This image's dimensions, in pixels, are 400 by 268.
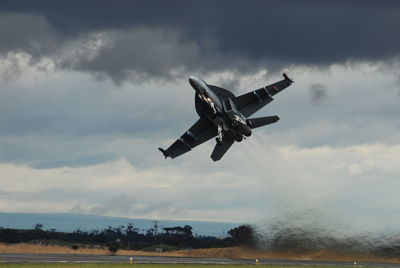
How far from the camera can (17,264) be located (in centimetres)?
7812

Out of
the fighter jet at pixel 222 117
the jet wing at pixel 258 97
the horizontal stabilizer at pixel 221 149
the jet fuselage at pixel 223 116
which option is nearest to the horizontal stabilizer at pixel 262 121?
the fighter jet at pixel 222 117

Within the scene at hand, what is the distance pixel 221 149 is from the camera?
3770 inches

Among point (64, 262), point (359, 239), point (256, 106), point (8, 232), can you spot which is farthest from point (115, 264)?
point (8, 232)

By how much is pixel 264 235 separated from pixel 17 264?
35.7 meters

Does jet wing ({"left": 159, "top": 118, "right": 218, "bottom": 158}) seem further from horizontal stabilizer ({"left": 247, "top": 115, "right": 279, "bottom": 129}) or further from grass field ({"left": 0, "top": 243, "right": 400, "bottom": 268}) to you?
grass field ({"left": 0, "top": 243, "right": 400, "bottom": 268})

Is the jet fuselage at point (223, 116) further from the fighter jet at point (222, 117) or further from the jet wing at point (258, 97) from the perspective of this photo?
the jet wing at point (258, 97)

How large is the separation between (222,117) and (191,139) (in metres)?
10.3

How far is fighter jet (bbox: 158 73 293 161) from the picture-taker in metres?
87.0

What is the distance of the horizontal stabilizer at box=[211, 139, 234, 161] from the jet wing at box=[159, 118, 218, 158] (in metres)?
2.40

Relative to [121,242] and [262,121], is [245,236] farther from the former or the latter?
[121,242]

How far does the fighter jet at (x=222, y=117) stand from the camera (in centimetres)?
8696

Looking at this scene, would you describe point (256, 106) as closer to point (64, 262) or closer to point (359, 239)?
point (359, 239)

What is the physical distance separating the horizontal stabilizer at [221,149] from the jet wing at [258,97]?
14.5 feet

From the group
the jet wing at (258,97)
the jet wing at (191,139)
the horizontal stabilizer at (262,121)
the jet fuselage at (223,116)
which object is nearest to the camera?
the jet fuselage at (223,116)
